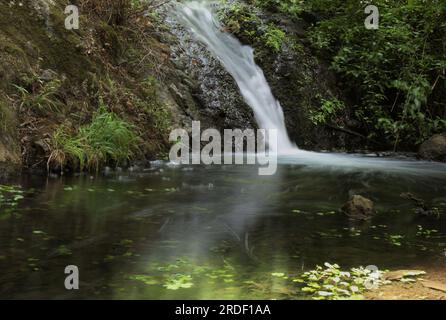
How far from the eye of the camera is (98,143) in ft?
24.1

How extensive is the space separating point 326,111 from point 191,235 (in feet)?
31.5

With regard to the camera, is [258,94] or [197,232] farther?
[258,94]

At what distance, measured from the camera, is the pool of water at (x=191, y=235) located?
308cm

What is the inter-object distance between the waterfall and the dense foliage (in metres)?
2.13

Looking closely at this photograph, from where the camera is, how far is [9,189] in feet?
18.3

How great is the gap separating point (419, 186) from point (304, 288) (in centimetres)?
549

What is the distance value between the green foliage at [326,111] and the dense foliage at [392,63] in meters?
0.64

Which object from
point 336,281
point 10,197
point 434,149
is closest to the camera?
point 336,281

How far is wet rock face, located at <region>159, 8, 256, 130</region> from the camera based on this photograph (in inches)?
435

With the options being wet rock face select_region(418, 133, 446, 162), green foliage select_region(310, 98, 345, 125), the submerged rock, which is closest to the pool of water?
the submerged rock

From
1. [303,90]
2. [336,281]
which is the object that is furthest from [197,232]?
[303,90]

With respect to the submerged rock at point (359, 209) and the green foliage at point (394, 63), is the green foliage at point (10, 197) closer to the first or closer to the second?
the submerged rock at point (359, 209)

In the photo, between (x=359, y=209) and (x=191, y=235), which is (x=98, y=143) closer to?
(x=191, y=235)

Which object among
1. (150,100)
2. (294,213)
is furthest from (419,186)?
(150,100)
